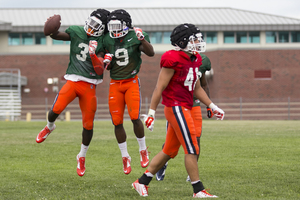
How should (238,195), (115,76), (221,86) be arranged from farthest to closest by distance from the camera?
(221,86) < (115,76) < (238,195)

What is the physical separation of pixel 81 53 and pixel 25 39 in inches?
1339

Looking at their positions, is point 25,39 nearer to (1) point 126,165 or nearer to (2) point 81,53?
(2) point 81,53

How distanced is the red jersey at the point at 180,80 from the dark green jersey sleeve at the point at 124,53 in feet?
4.70

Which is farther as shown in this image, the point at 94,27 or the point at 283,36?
the point at 283,36

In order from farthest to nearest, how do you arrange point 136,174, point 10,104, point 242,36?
point 242,36 → point 10,104 → point 136,174

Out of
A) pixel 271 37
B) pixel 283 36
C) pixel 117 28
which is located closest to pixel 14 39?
pixel 271 37

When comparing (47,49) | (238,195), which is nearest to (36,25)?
(47,49)

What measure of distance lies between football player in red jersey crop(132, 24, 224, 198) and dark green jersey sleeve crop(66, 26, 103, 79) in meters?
1.80

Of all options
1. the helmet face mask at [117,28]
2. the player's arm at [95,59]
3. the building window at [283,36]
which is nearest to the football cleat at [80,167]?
the player's arm at [95,59]

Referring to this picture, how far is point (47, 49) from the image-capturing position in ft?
128

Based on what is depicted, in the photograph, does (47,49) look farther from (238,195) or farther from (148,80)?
(238,195)

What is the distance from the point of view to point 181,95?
536cm

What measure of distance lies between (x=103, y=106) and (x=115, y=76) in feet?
90.1

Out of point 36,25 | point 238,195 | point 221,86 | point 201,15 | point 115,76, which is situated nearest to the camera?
point 238,195
